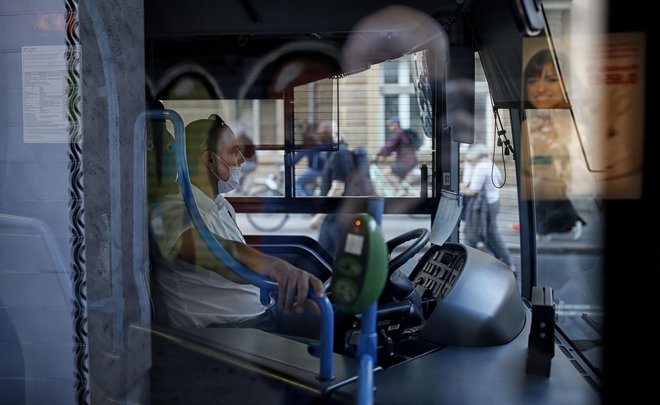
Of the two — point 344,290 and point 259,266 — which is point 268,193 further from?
point 344,290

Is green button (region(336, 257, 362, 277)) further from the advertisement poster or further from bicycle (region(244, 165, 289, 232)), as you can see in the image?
bicycle (region(244, 165, 289, 232))

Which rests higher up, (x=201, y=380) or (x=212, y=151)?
(x=212, y=151)

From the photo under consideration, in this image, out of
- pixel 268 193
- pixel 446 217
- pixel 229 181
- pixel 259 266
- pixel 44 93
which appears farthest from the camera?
pixel 268 193

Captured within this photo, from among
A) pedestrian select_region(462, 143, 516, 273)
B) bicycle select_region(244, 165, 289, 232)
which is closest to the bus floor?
pedestrian select_region(462, 143, 516, 273)

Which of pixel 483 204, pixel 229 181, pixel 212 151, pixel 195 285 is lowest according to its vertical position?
pixel 195 285

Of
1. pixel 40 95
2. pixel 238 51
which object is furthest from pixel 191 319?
pixel 238 51

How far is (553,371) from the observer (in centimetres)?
214

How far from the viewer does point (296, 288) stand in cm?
176

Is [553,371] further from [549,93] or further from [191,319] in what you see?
[191,319]

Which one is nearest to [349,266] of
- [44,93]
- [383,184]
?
[44,93]

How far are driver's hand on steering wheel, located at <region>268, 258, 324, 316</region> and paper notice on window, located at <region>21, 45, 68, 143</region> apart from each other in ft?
2.32

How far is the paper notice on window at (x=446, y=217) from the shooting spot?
2.95 m

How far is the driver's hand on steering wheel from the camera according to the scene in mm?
1704

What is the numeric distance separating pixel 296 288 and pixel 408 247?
74 centimetres
